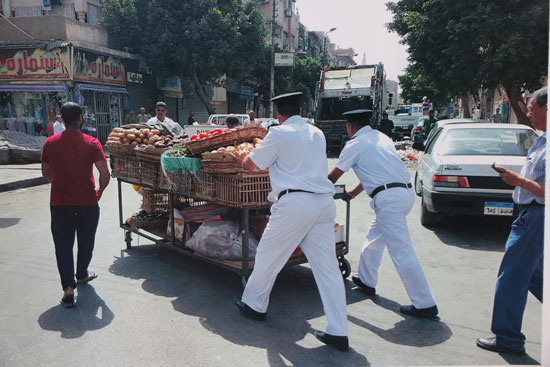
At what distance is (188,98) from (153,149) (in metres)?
26.5

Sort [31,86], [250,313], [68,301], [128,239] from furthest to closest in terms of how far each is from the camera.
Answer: [31,86]
[128,239]
[68,301]
[250,313]

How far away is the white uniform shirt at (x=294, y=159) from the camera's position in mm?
→ 3348

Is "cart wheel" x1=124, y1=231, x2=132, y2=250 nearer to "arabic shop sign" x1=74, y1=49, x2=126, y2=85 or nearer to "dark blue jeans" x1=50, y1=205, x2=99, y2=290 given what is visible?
"dark blue jeans" x1=50, y1=205, x2=99, y2=290

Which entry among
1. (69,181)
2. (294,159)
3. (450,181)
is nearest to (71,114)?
(69,181)

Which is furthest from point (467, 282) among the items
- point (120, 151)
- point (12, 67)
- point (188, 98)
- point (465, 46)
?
point (188, 98)

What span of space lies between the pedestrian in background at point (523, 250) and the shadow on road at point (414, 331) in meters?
0.32

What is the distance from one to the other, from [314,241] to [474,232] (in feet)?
13.8

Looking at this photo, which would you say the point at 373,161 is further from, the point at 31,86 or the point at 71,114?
the point at 31,86

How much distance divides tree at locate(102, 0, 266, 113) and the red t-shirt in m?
20.2

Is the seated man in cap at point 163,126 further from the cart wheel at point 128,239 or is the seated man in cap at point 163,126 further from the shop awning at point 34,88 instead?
the shop awning at point 34,88

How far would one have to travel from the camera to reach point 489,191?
19.6 ft

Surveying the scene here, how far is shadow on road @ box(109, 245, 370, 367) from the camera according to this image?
10.6 feet

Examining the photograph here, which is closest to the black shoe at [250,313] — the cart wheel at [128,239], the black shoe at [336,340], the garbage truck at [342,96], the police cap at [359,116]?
the black shoe at [336,340]

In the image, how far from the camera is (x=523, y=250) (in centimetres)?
299
